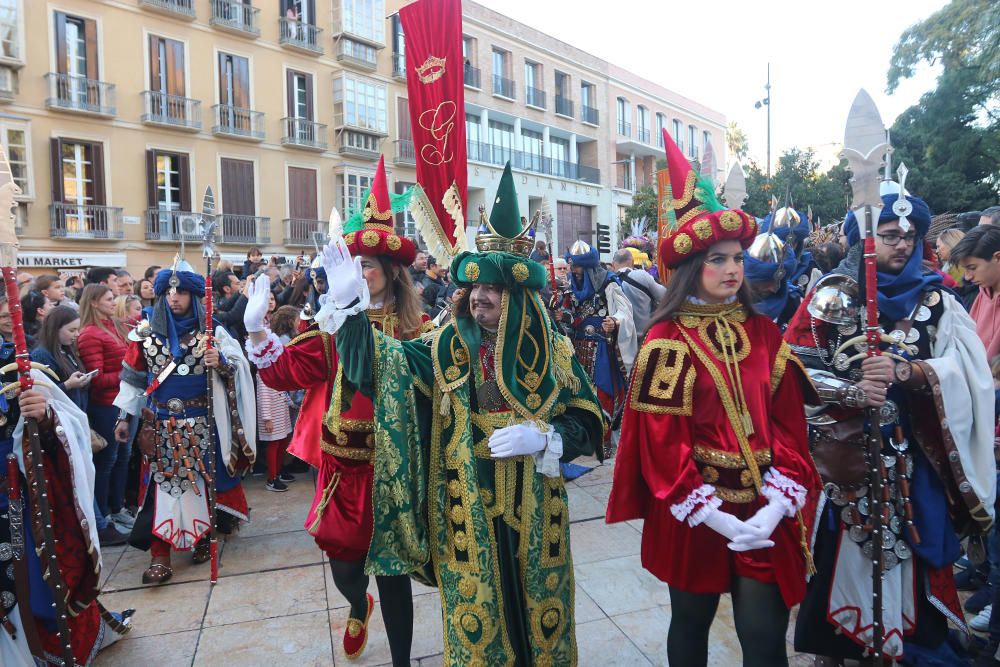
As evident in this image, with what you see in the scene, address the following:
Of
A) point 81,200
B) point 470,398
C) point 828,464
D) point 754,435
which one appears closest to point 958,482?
point 828,464

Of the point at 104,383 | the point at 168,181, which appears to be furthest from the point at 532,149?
the point at 104,383

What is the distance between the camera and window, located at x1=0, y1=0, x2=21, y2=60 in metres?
Answer: 16.5

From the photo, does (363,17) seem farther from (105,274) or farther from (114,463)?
(114,463)

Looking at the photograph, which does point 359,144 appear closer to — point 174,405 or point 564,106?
point 564,106

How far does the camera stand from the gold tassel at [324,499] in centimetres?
306

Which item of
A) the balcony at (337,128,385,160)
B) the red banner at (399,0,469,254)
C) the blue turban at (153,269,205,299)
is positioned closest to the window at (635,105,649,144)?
the balcony at (337,128,385,160)

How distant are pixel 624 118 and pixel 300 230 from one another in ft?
63.5

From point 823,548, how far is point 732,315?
4.25 ft

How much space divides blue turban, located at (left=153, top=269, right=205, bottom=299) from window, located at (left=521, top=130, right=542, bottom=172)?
25.5 metres

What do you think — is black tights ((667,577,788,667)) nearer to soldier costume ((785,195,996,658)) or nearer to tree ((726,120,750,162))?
soldier costume ((785,195,996,658))

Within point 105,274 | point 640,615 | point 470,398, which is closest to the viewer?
point 470,398

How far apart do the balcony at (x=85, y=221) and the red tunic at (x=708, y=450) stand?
19132mm

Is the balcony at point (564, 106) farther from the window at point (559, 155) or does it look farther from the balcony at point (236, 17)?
the balcony at point (236, 17)

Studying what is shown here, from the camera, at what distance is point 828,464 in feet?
9.92
